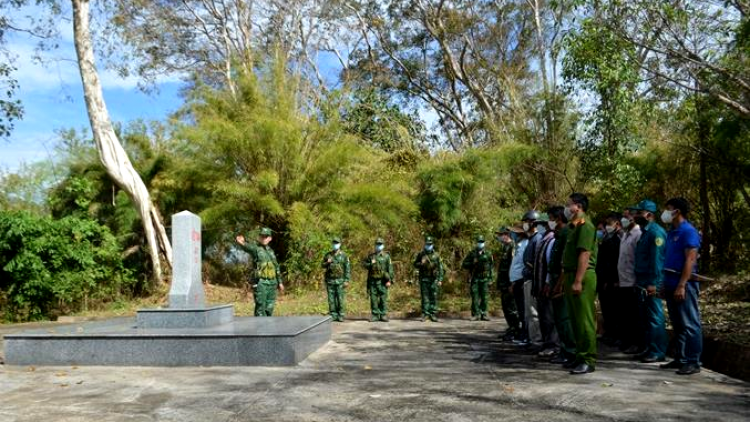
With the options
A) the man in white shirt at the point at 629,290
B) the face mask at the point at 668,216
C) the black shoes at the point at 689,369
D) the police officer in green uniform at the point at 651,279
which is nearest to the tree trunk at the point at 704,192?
the man in white shirt at the point at 629,290

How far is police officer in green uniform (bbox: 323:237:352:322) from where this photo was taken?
39.1ft

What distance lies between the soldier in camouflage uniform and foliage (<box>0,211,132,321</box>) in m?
6.90

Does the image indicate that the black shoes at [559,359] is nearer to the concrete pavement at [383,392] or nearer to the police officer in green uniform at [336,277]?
the concrete pavement at [383,392]

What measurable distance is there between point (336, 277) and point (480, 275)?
8.72 feet

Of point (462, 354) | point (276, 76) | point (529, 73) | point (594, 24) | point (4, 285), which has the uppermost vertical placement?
point (529, 73)

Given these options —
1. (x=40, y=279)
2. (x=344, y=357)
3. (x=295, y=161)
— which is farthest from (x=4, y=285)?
(x=344, y=357)

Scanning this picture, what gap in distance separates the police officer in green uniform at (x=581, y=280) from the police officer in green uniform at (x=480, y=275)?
5.80m

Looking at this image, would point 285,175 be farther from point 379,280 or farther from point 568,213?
point 568,213

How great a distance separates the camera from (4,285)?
48.1ft

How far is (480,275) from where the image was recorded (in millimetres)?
11977

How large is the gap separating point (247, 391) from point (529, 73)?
19287 mm

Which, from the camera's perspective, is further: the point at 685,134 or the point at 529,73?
the point at 529,73

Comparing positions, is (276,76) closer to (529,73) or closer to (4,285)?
(4,285)

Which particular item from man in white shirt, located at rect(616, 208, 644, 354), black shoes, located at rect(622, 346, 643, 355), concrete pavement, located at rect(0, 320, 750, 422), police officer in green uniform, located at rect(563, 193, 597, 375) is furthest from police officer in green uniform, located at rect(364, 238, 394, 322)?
police officer in green uniform, located at rect(563, 193, 597, 375)
